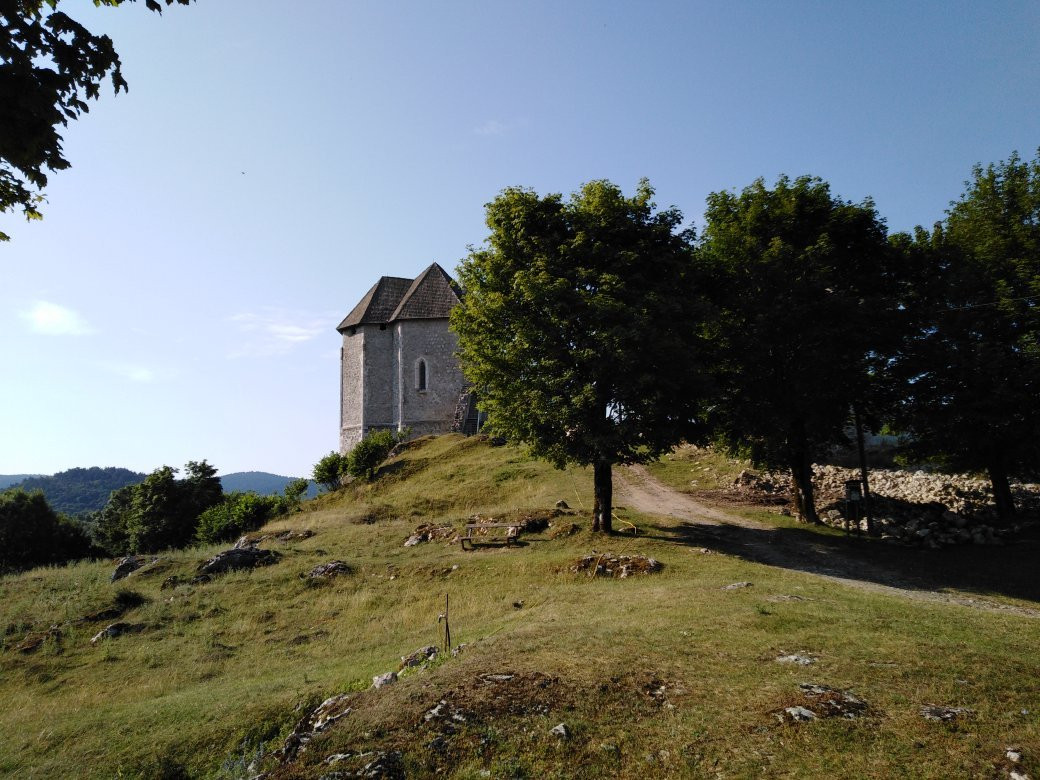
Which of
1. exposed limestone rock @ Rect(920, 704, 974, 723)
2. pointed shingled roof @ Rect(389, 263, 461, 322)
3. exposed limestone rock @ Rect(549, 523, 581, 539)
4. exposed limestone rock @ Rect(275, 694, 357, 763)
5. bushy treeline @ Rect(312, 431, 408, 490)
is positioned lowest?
exposed limestone rock @ Rect(275, 694, 357, 763)

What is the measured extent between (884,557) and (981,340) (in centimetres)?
924

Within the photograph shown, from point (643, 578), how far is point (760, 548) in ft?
20.6

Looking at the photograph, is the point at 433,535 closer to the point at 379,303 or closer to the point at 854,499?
the point at 854,499

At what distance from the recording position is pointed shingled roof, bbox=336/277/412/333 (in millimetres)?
55500

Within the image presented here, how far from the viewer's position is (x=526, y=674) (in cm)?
862

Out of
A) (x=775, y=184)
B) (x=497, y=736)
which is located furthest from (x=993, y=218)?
(x=497, y=736)

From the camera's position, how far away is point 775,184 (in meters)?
25.0

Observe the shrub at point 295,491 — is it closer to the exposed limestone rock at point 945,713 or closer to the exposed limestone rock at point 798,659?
the exposed limestone rock at point 798,659

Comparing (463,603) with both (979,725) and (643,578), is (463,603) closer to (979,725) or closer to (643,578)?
(643,578)

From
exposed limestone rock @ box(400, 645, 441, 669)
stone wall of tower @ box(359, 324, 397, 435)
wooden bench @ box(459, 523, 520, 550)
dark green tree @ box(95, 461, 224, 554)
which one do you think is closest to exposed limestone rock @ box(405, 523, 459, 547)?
wooden bench @ box(459, 523, 520, 550)

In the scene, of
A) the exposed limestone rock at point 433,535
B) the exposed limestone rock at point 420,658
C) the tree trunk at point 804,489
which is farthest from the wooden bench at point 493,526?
the tree trunk at point 804,489

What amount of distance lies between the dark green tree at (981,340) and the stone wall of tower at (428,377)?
36374mm

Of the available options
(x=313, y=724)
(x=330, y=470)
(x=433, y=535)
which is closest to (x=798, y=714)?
(x=313, y=724)

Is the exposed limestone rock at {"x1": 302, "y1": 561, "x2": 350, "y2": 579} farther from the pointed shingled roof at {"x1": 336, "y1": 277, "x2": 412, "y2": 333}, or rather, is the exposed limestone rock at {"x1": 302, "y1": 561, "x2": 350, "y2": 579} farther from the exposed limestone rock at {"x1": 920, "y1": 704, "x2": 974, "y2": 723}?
the pointed shingled roof at {"x1": 336, "y1": 277, "x2": 412, "y2": 333}
